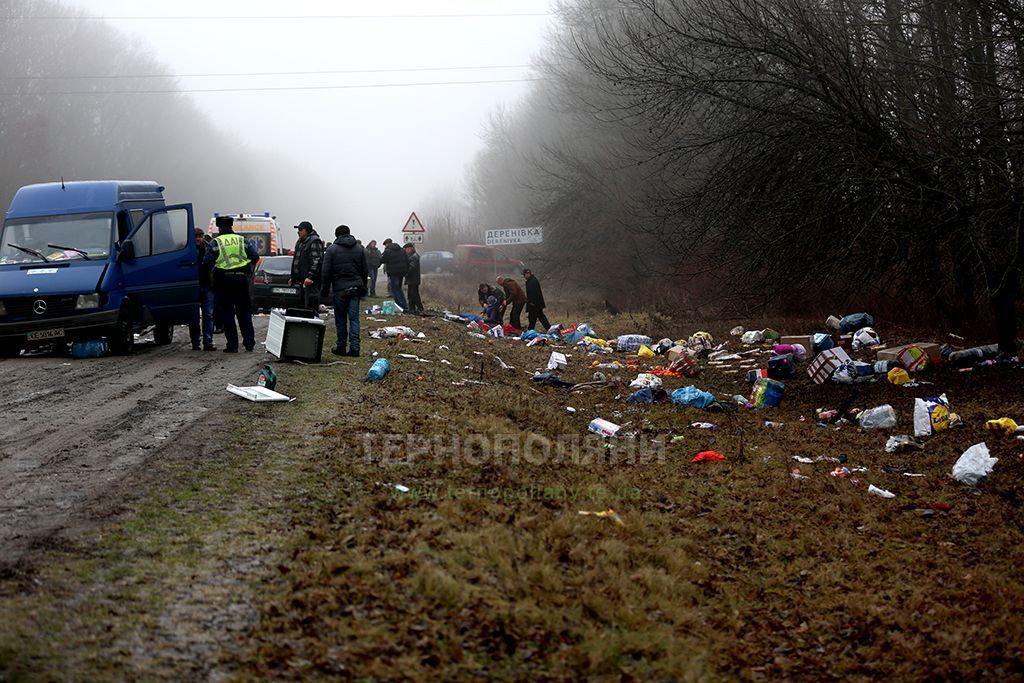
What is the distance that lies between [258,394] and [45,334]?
5258 millimetres

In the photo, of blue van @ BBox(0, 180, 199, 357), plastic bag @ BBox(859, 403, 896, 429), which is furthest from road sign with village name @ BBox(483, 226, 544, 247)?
plastic bag @ BBox(859, 403, 896, 429)

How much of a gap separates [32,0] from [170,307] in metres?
47.1

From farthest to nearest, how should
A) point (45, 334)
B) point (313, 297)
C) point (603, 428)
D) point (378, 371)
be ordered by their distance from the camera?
1. point (313, 297)
2. point (45, 334)
3. point (378, 371)
4. point (603, 428)

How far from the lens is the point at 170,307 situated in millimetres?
14570

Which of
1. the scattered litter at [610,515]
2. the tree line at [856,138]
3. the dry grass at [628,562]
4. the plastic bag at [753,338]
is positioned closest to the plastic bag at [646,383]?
the tree line at [856,138]

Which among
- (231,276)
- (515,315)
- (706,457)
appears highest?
(231,276)

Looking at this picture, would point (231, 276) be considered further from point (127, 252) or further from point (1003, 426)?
point (1003, 426)


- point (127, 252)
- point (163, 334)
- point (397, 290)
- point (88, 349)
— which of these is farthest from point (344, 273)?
point (397, 290)

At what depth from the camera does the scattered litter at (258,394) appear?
384 inches

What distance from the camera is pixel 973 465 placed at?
28.4ft

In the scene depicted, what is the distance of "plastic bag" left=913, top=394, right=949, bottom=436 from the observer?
10.3m

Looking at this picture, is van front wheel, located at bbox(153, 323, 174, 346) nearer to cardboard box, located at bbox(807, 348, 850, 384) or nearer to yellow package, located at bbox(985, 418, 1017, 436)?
cardboard box, located at bbox(807, 348, 850, 384)

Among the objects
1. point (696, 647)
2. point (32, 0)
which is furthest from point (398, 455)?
point (32, 0)

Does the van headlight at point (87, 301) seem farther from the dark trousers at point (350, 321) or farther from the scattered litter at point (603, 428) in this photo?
the scattered litter at point (603, 428)
